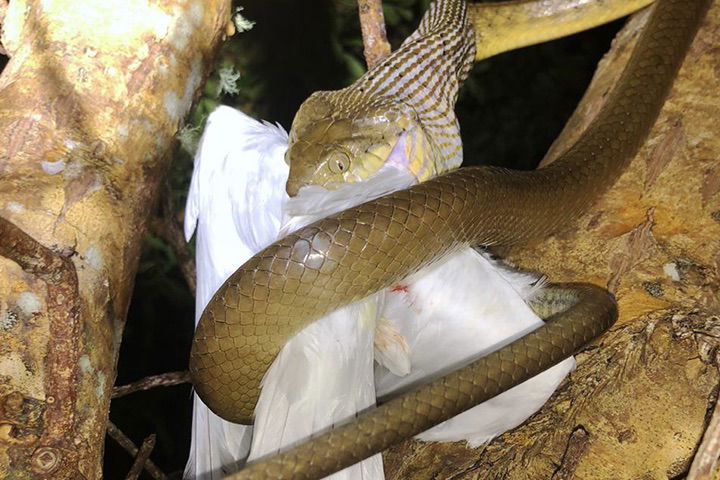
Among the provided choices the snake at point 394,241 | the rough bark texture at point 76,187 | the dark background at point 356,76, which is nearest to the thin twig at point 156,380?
the rough bark texture at point 76,187

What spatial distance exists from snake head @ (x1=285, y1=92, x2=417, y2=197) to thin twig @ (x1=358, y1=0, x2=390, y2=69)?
25.8 inches

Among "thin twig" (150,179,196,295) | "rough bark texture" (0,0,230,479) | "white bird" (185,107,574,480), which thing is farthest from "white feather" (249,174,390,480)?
"thin twig" (150,179,196,295)

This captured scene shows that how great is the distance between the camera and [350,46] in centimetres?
391

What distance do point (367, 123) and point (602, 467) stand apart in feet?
3.38

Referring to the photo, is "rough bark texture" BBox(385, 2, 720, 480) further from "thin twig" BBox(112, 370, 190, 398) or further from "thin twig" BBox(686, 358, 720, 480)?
"thin twig" BBox(112, 370, 190, 398)

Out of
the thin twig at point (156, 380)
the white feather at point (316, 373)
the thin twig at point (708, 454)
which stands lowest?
the thin twig at point (156, 380)

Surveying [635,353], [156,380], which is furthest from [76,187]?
[635,353]

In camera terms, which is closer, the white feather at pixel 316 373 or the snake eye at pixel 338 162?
the white feather at pixel 316 373

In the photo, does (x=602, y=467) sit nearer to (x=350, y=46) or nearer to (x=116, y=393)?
(x=116, y=393)

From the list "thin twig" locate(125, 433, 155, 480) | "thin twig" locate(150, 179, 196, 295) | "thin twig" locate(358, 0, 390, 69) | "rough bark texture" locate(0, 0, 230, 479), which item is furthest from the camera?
"thin twig" locate(150, 179, 196, 295)

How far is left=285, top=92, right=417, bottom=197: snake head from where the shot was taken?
1635mm

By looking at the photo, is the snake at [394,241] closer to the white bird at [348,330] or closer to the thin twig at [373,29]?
the white bird at [348,330]

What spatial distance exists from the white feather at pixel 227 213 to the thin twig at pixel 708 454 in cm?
103

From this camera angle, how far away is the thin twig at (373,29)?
8.01 ft
